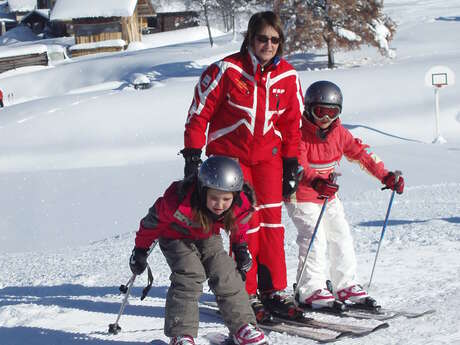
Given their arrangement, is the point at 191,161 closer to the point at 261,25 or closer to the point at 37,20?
the point at 261,25

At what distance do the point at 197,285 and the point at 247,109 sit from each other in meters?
1.20

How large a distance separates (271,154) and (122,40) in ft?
132

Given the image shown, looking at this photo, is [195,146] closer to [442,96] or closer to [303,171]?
[303,171]

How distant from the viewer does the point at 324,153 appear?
15.7 ft

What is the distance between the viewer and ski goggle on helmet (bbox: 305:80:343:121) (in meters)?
4.61

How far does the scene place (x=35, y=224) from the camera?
35.9 ft

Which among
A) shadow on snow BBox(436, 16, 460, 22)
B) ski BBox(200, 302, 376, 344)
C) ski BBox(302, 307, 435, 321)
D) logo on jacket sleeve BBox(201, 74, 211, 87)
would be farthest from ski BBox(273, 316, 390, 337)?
shadow on snow BBox(436, 16, 460, 22)

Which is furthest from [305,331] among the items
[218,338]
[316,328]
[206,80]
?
[206,80]

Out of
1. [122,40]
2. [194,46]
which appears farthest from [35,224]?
[122,40]

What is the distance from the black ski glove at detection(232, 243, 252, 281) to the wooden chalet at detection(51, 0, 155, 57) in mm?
39418

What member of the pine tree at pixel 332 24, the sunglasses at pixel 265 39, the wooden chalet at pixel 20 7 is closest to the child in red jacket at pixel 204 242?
the sunglasses at pixel 265 39

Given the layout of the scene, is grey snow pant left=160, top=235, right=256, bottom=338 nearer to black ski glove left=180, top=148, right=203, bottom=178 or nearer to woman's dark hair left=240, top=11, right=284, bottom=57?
black ski glove left=180, top=148, right=203, bottom=178

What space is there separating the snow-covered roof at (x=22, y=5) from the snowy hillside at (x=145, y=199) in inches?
1519

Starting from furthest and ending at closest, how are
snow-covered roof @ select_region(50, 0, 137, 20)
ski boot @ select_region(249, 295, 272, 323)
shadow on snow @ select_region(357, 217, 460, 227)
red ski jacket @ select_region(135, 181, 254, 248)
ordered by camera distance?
snow-covered roof @ select_region(50, 0, 137, 20) < shadow on snow @ select_region(357, 217, 460, 227) < ski boot @ select_region(249, 295, 272, 323) < red ski jacket @ select_region(135, 181, 254, 248)
